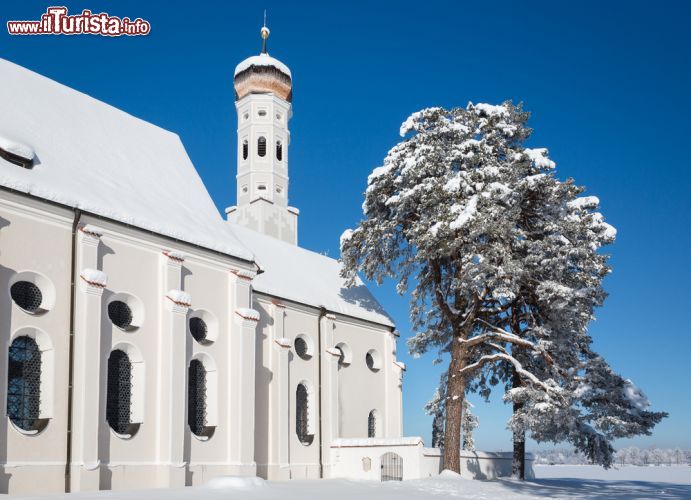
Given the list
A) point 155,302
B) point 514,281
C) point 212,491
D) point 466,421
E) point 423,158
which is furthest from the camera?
point 466,421

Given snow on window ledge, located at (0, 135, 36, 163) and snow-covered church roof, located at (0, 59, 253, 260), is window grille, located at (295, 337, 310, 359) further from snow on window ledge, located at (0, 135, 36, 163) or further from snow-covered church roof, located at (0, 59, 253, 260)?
snow on window ledge, located at (0, 135, 36, 163)

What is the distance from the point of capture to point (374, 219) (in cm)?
3300

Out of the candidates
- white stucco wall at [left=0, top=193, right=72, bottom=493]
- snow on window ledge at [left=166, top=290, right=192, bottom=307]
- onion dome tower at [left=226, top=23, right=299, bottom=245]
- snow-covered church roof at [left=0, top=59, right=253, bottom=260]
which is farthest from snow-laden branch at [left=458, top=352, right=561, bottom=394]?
onion dome tower at [left=226, top=23, right=299, bottom=245]

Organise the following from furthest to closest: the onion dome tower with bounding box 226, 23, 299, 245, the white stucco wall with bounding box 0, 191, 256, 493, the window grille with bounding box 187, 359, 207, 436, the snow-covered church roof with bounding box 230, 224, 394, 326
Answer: the onion dome tower with bounding box 226, 23, 299, 245, the snow-covered church roof with bounding box 230, 224, 394, 326, the window grille with bounding box 187, 359, 207, 436, the white stucco wall with bounding box 0, 191, 256, 493

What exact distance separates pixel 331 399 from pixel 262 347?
474cm

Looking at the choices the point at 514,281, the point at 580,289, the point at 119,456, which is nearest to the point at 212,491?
the point at 119,456

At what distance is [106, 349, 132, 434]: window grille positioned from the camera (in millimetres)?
22672

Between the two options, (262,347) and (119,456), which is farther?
(262,347)

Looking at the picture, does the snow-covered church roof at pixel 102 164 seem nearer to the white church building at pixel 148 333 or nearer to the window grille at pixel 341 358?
the white church building at pixel 148 333

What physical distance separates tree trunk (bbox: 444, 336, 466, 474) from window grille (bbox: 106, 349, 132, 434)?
40.1 ft

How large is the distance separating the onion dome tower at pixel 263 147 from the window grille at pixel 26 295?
26.1 m

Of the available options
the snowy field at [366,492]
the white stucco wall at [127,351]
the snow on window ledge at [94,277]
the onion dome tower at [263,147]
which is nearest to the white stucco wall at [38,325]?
the white stucco wall at [127,351]

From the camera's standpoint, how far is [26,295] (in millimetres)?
20984

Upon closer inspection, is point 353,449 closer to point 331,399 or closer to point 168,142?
point 331,399
